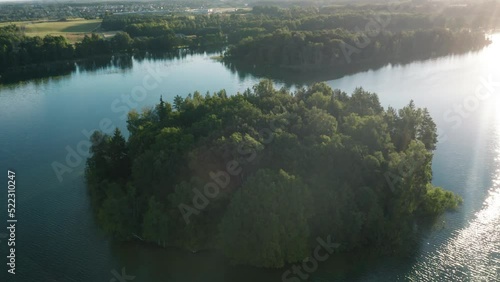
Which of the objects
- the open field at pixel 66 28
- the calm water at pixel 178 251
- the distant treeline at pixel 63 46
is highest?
the open field at pixel 66 28

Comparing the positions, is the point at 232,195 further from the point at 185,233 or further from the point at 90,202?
the point at 90,202

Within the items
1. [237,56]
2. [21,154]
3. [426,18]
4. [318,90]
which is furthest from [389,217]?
[426,18]

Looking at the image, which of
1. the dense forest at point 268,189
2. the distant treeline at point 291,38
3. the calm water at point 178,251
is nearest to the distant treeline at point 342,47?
the distant treeline at point 291,38

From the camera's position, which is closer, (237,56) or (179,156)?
(179,156)

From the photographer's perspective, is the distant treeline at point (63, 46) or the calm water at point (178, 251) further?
the distant treeline at point (63, 46)

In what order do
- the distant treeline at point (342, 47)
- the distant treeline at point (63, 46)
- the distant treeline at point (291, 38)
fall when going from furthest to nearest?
the distant treeline at point (63, 46)
the distant treeline at point (291, 38)
the distant treeline at point (342, 47)

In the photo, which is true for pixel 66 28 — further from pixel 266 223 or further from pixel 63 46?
pixel 266 223

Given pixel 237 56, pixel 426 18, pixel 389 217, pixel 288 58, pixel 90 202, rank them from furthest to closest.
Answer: pixel 426 18 → pixel 237 56 → pixel 288 58 → pixel 90 202 → pixel 389 217

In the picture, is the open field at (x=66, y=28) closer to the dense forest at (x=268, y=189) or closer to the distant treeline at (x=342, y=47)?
the distant treeline at (x=342, y=47)
